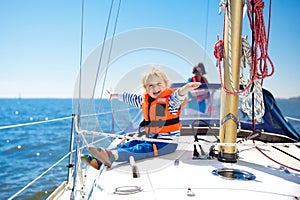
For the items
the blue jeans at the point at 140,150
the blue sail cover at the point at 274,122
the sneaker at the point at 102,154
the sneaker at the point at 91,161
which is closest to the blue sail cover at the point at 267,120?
the blue sail cover at the point at 274,122

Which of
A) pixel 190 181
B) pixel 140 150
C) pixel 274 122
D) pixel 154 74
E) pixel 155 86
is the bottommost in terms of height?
pixel 190 181

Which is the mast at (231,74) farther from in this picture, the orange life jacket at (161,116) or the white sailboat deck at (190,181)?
the orange life jacket at (161,116)

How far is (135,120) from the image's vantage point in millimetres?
3309

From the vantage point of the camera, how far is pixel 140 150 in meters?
2.21

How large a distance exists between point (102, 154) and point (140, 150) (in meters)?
0.49

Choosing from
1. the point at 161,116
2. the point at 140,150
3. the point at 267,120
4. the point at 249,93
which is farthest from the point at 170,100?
the point at 267,120

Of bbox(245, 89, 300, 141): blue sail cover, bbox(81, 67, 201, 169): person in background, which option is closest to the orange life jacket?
bbox(81, 67, 201, 169): person in background

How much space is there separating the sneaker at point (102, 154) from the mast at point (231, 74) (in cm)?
89

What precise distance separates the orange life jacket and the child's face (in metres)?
0.04

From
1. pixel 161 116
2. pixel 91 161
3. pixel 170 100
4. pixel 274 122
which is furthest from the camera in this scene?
pixel 274 122

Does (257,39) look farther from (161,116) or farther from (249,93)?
(161,116)

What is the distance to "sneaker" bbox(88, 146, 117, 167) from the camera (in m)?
1.69

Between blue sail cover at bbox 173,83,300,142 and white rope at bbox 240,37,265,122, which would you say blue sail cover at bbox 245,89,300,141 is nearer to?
blue sail cover at bbox 173,83,300,142

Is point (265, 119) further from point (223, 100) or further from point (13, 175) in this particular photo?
point (13, 175)
